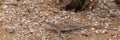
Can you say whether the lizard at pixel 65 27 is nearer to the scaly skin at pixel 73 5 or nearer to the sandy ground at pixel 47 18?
the sandy ground at pixel 47 18

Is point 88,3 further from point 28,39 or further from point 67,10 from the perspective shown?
point 28,39

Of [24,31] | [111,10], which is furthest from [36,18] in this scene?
[111,10]

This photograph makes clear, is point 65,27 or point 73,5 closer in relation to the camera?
point 65,27

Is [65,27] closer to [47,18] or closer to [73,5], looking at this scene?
[47,18]

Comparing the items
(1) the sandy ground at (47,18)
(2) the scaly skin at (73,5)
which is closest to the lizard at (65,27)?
(1) the sandy ground at (47,18)

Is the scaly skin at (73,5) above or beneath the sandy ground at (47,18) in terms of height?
above

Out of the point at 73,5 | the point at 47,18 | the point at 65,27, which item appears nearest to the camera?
the point at 65,27

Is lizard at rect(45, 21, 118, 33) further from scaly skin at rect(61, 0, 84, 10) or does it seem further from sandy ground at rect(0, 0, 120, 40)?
scaly skin at rect(61, 0, 84, 10)

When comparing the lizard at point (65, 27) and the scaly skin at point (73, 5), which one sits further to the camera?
the scaly skin at point (73, 5)

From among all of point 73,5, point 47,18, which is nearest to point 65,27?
point 47,18
